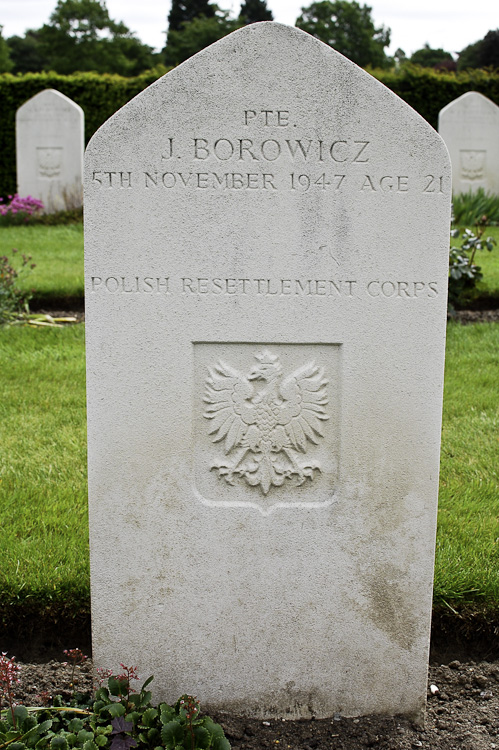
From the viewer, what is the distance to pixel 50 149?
13664 mm

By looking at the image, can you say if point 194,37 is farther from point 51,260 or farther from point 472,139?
point 51,260

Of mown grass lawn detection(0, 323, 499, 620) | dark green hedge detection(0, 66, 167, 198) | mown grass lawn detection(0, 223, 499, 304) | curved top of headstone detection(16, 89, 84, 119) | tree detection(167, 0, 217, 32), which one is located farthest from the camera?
tree detection(167, 0, 217, 32)

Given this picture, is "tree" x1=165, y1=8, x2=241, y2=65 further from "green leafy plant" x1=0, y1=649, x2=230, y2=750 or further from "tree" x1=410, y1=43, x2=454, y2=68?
"green leafy plant" x1=0, y1=649, x2=230, y2=750

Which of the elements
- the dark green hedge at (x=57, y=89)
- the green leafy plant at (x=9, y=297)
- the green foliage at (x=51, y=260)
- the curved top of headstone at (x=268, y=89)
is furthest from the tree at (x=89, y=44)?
the curved top of headstone at (x=268, y=89)

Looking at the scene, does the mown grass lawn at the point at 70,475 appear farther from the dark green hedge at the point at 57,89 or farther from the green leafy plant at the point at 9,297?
the dark green hedge at the point at 57,89

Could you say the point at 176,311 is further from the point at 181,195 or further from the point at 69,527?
the point at 69,527

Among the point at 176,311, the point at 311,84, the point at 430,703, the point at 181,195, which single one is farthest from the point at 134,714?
the point at 311,84

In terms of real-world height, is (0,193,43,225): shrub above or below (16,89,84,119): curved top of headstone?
below

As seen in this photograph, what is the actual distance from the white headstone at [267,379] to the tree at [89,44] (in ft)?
128

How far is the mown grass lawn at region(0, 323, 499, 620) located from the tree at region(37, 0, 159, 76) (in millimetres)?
36264

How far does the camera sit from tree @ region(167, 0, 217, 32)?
48.5 meters

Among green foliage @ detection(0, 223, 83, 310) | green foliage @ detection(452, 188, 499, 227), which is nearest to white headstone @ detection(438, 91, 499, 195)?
green foliage @ detection(452, 188, 499, 227)

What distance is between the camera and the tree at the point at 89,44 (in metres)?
39.8

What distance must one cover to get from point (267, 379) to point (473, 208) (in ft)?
33.2
